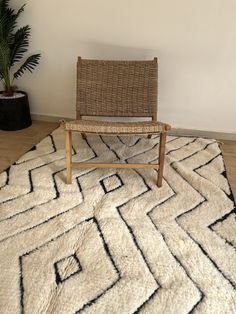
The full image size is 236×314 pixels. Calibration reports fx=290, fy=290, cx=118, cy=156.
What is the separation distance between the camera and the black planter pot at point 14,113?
2479mm

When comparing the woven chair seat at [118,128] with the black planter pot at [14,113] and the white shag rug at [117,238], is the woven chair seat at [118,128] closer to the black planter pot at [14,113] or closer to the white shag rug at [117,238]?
the white shag rug at [117,238]

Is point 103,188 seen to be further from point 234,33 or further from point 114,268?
point 234,33

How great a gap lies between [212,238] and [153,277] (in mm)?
396

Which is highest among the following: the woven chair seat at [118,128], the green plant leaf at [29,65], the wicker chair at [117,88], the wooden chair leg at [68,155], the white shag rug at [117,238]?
the green plant leaf at [29,65]

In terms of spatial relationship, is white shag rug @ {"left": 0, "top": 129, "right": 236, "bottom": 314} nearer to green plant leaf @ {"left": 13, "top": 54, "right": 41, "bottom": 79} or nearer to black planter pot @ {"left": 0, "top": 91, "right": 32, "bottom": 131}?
black planter pot @ {"left": 0, "top": 91, "right": 32, "bottom": 131}

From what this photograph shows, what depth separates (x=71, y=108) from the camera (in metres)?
2.75

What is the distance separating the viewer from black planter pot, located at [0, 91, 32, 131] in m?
2.48

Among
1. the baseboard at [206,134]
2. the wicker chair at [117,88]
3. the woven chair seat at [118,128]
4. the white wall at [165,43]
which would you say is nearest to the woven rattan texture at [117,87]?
the wicker chair at [117,88]

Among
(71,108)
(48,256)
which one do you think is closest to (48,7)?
(71,108)

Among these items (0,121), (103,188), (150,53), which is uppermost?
(150,53)

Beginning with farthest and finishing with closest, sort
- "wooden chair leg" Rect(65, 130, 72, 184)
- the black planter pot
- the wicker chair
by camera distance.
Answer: the black planter pot, the wicker chair, "wooden chair leg" Rect(65, 130, 72, 184)

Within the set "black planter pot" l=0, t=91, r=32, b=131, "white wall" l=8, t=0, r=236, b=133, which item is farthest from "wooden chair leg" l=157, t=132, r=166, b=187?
"black planter pot" l=0, t=91, r=32, b=131

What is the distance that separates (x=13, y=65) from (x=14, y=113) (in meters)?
Answer: 0.49

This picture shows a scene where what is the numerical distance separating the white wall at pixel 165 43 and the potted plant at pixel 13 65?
10 centimetres
